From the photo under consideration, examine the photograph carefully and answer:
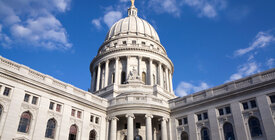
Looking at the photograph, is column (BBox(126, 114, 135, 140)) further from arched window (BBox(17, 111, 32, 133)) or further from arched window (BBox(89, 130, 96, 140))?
arched window (BBox(17, 111, 32, 133))

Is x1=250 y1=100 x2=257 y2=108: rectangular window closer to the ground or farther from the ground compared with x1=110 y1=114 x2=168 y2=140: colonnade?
farther from the ground

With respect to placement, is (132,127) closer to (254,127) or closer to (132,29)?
(254,127)

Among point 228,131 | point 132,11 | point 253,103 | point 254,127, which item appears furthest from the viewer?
point 132,11

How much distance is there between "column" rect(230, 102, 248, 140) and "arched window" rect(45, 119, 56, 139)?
81.3ft

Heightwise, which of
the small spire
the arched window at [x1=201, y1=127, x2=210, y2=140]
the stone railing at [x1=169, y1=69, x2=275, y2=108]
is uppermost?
the small spire

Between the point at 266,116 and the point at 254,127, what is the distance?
7.05 ft

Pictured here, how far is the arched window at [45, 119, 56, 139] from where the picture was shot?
30425 mm

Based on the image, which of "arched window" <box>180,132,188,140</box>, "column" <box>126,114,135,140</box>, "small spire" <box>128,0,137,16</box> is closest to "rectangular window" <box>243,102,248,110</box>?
"arched window" <box>180,132,188,140</box>

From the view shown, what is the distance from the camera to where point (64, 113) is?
3278 centimetres

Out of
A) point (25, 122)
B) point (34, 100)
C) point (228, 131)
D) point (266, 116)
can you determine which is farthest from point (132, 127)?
point (266, 116)

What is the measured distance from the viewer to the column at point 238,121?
3030 cm

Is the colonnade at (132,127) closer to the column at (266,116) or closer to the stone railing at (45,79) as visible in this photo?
the stone railing at (45,79)

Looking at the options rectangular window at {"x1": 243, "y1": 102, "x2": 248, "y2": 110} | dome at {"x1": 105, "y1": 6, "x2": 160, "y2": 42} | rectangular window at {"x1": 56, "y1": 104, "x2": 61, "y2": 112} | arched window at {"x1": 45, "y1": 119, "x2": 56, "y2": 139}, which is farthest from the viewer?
dome at {"x1": 105, "y1": 6, "x2": 160, "y2": 42}

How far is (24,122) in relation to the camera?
2841 centimetres
